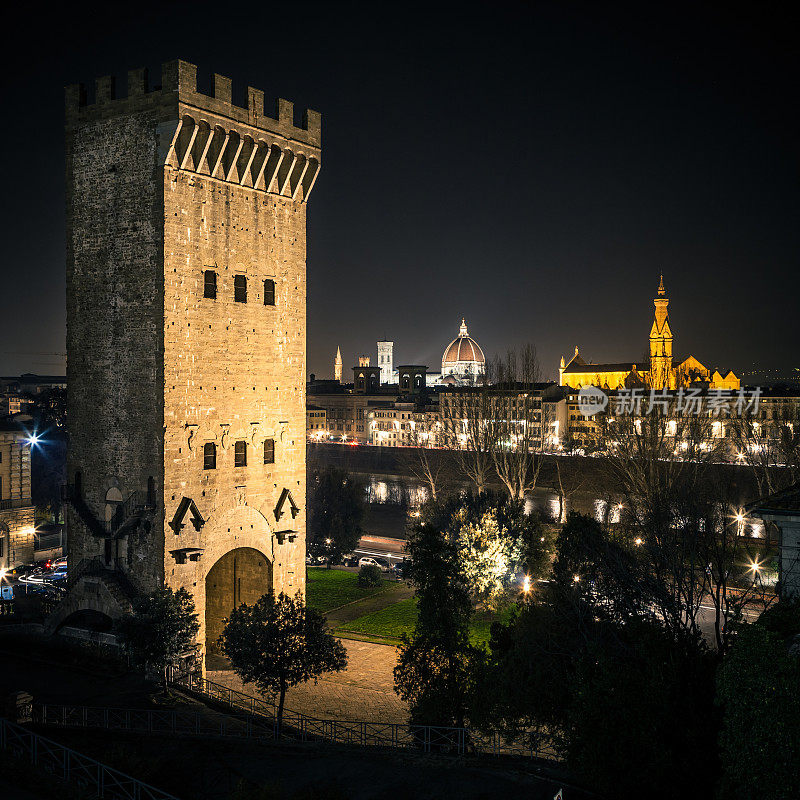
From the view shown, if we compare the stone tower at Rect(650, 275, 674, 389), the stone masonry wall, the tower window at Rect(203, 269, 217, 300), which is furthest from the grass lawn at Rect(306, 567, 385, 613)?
the stone tower at Rect(650, 275, 674, 389)

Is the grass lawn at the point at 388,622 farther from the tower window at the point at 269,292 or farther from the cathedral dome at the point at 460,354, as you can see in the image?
the cathedral dome at the point at 460,354

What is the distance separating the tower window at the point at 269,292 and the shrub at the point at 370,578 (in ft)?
49.4

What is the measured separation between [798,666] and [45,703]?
1569 cm

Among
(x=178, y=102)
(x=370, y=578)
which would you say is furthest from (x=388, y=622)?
(x=178, y=102)

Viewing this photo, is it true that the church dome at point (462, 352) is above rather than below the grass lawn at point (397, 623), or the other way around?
above

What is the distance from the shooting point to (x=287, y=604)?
20.9 meters

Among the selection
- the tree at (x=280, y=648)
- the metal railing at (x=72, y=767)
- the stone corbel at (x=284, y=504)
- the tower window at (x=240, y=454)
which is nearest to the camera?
the metal railing at (x=72, y=767)

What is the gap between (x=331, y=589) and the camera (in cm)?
3541

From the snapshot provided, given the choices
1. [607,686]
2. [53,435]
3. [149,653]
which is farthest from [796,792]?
[53,435]

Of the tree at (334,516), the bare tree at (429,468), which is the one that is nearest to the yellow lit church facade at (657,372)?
the bare tree at (429,468)

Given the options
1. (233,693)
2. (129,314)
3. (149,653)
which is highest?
(129,314)

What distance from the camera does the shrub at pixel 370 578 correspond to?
116 feet

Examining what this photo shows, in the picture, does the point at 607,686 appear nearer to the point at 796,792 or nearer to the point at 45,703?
the point at 796,792

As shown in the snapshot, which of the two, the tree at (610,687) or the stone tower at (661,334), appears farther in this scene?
the stone tower at (661,334)
